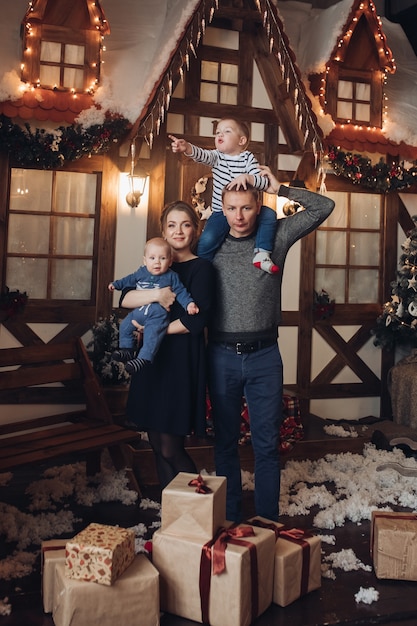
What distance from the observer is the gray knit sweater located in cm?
371

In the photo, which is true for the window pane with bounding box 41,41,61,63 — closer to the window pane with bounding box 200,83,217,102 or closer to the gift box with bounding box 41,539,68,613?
the window pane with bounding box 200,83,217,102

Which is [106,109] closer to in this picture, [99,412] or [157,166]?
[157,166]

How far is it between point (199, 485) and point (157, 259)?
46.2 inches

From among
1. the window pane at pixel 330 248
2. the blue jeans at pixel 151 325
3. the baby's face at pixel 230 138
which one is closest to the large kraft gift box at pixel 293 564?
the blue jeans at pixel 151 325

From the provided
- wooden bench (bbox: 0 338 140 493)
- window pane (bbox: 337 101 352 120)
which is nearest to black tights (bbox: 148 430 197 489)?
wooden bench (bbox: 0 338 140 493)

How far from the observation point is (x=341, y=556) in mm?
3758

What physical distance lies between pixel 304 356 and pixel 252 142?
232cm

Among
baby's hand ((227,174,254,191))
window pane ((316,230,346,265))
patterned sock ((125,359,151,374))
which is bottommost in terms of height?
patterned sock ((125,359,151,374))

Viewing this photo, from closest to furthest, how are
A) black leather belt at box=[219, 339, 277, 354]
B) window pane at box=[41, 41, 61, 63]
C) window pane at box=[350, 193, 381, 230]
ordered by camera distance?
black leather belt at box=[219, 339, 277, 354] → window pane at box=[41, 41, 61, 63] → window pane at box=[350, 193, 381, 230]

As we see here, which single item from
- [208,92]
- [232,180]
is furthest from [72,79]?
[232,180]

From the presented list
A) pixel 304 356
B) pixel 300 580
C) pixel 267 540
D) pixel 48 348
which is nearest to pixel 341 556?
pixel 300 580

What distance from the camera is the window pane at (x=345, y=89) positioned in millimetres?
7332

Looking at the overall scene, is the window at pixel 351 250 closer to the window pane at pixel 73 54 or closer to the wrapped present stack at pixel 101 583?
the window pane at pixel 73 54

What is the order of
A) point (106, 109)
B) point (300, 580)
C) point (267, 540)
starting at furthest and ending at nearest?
1. point (106, 109)
2. point (300, 580)
3. point (267, 540)
